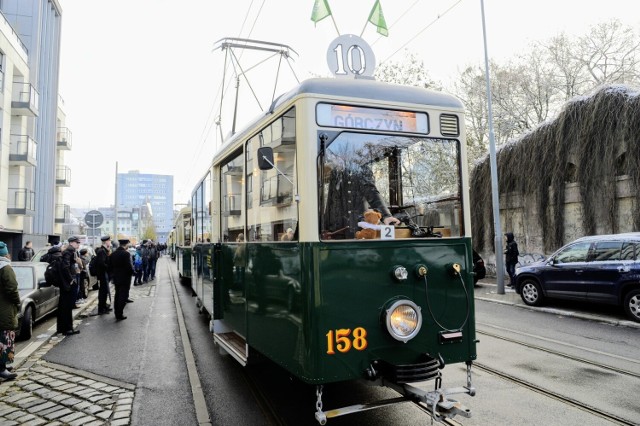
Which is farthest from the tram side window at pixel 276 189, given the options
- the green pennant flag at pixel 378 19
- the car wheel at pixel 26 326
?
the car wheel at pixel 26 326

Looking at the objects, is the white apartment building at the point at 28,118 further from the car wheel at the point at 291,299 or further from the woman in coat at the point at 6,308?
the car wheel at the point at 291,299

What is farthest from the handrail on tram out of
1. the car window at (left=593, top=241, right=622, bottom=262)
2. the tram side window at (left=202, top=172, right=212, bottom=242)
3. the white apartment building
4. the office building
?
the office building

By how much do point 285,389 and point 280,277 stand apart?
6.56ft

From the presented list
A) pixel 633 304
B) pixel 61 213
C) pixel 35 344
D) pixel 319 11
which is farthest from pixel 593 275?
pixel 61 213

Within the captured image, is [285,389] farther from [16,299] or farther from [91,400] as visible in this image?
[16,299]

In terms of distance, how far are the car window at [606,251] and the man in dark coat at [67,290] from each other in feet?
36.9

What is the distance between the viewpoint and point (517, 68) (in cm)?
2770

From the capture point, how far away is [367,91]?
167 inches

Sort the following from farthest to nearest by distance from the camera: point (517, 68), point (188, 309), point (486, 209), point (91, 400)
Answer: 1. point (517, 68)
2. point (486, 209)
3. point (188, 309)
4. point (91, 400)

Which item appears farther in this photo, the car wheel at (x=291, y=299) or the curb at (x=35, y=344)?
the curb at (x=35, y=344)

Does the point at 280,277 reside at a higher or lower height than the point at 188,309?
higher

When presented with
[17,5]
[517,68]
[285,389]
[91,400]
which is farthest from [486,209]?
[17,5]

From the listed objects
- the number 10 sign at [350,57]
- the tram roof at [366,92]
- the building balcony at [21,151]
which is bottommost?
the tram roof at [366,92]

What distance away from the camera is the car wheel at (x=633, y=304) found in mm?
9438
